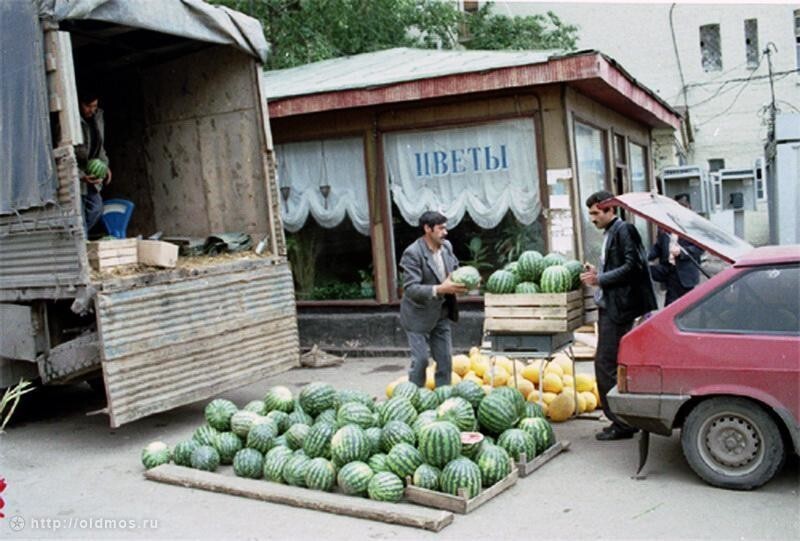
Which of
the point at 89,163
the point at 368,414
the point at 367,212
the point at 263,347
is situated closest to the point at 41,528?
the point at 368,414

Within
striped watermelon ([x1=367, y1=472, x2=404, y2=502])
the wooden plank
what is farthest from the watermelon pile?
the wooden plank

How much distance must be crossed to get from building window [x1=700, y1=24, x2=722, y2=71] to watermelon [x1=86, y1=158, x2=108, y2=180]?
2442cm

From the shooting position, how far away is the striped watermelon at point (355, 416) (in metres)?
5.91

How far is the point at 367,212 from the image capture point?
11.4 meters

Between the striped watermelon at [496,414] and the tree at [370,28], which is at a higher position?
the tree at [370,28]

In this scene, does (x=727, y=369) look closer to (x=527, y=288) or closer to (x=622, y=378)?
(x=622, y=378)

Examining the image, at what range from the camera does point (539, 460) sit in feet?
19.5

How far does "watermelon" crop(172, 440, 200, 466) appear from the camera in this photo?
632 cm

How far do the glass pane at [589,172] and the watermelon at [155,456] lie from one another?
20.3ft

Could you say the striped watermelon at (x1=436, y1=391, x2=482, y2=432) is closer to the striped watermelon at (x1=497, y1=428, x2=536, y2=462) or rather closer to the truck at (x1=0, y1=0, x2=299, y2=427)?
the striped watermelon at (x1=497, y1=428, x2=536, y2=462)

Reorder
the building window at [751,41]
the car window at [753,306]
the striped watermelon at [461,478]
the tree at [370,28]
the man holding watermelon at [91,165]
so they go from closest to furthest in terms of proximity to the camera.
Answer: the car window at [753,306], the striped watermelon at [461,478], the man holding watermelon at [91,165], the tree at [370,28], the building window at [751,41]

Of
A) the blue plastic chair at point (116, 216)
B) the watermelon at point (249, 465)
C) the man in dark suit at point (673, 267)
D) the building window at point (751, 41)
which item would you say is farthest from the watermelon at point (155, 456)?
the building window at point (751, 41)

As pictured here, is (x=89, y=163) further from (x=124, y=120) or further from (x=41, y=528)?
(x=41, y=528)

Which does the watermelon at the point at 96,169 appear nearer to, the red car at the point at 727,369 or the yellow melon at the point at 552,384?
the yellow melon at the point at 552,384
